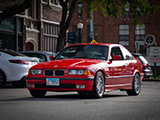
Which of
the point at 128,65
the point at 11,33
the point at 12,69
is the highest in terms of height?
the point at 11,33

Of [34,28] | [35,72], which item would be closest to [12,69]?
[35,72]

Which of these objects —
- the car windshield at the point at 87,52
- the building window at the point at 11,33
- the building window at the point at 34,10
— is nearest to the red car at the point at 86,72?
the car windshield at the point at 87,52

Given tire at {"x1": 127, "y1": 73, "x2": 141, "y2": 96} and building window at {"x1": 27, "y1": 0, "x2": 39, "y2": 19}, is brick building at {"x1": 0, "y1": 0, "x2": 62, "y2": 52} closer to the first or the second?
building window at {"x1": 27, "y1": 0, "x2": 39, "y2": 19}

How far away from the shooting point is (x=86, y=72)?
11.6 meters

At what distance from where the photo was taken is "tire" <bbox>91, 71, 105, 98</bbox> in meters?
11.7

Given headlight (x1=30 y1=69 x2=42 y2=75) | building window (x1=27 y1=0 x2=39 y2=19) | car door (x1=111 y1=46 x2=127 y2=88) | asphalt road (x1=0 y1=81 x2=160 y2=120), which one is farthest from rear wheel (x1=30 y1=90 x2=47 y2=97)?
building window (x1=27 y1=0 x2=39 y2=19)

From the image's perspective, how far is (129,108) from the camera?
964 cm

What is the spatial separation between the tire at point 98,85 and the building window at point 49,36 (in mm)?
22446

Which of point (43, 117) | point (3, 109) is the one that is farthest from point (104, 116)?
point (3, 109)

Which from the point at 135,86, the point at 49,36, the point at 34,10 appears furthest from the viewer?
the point at 49,36

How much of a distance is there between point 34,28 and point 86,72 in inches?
858

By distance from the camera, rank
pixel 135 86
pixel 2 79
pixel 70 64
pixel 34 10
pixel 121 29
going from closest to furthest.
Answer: pixel 70 64 < pixel 135 86 < pixel 2 79 < pixel 34 10 < pixel 121 29

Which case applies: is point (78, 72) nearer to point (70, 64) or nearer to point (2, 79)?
point (70, 64)

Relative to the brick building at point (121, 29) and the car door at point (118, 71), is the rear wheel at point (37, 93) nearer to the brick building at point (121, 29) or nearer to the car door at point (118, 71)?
the car door at point (118, 71)
